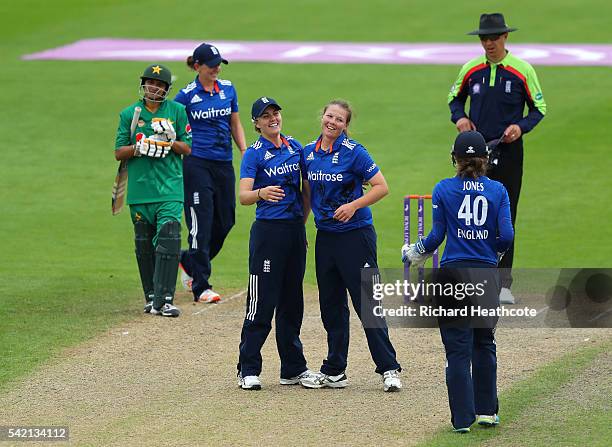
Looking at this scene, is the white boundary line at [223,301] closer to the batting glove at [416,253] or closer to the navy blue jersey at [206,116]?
the navy blue jersey at [206,116]

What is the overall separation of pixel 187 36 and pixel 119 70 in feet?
14.3

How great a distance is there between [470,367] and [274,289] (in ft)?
6.05

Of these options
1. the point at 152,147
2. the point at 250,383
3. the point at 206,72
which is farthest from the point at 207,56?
the point at 250,383

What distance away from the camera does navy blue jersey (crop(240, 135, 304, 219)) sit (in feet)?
30.7

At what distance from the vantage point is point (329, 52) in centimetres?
2800

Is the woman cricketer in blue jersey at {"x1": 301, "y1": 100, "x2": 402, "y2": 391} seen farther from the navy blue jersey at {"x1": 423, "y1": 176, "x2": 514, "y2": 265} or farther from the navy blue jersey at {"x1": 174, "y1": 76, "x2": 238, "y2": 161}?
the navy blue jersey at {"x1": 174, "y1": 76, "x2": 238, "y2": 161}

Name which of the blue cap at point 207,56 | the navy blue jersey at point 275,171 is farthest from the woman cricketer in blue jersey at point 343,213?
the blue cap at point 207,56

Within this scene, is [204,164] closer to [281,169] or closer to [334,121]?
[281,169]

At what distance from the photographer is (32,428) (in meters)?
8.28

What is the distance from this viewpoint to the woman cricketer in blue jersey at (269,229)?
30.6 ft

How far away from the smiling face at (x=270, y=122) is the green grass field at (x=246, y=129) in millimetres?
2717

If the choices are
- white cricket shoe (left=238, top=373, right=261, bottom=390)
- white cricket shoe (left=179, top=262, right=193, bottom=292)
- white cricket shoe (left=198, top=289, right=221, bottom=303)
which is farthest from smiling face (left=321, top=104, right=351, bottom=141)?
white cricket shoe (left=179, top=262, right=193, bottom=292)

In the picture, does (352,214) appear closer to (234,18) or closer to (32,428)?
(32,428)

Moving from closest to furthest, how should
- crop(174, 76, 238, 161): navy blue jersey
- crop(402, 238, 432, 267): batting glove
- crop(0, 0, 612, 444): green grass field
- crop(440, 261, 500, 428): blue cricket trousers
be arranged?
crop(440, 261, 500, 428): blue cricket trousers, crop(402, 238, 432, 267): batting glove, crop(174, 76, 238, 161): navy blue jersey, crop(0, 0, 612, 444): green grass field
